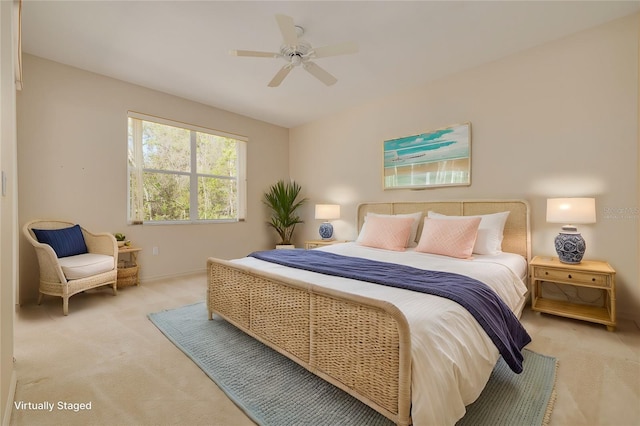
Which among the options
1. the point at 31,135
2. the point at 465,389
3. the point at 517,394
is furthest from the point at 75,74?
the point at 517,394

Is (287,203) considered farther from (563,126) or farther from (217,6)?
(563,126)

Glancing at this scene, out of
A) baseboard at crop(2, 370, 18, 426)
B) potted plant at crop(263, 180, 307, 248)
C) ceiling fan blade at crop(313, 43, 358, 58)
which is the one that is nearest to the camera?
baseboard at crop(2, 370, 18, 426)

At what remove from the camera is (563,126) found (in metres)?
2.82

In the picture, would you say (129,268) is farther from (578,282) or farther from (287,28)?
(578,282)

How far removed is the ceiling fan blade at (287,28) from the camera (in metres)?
2.00

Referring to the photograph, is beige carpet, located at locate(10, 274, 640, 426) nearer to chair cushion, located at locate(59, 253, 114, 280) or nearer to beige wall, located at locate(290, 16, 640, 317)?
chair cushion, located at locate(59, 253, 114, 280)

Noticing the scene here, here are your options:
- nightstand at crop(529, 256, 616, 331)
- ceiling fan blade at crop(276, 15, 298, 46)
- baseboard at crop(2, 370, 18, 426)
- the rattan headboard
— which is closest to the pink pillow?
the rattan headboard

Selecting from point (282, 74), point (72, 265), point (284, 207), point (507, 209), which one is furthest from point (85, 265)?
point (507, 209)

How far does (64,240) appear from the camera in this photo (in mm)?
3074

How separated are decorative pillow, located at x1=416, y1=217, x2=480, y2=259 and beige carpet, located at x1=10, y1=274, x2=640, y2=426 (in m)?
0.85

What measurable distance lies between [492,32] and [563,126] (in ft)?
3.84

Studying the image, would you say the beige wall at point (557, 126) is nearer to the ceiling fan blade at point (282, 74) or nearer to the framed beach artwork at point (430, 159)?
the framed beach artwork at point (430, 159)

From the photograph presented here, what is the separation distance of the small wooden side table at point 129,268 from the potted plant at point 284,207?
219 centimetres

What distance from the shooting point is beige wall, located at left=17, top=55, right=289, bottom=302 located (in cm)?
307
